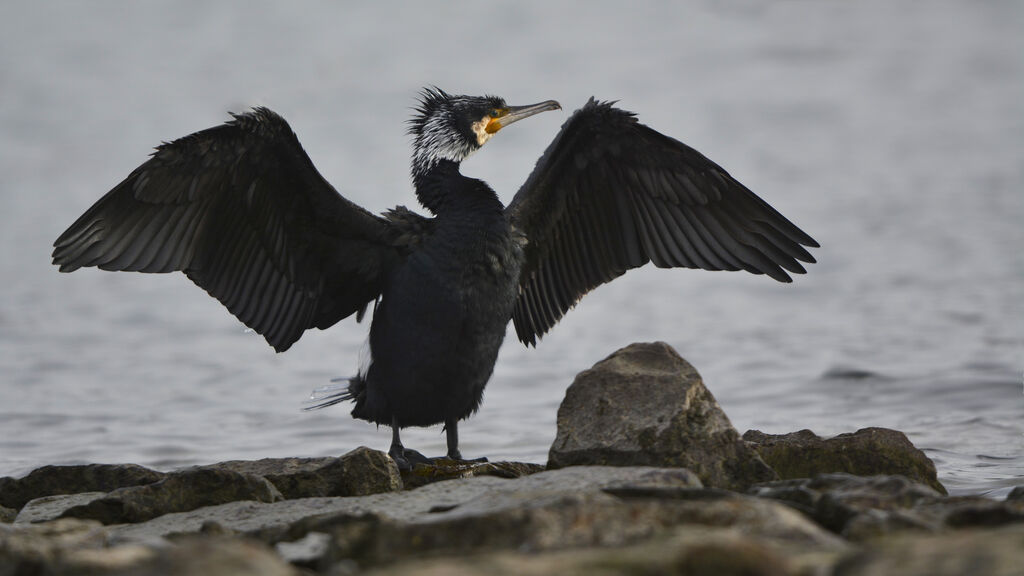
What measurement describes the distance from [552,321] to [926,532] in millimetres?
4476

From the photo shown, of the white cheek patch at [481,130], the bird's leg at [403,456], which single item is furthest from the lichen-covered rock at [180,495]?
the white cheek patch at [481,130]

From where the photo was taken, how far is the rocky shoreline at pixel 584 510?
10.0 ft

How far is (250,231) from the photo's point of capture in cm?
716

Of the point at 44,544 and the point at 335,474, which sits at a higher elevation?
the point at 335,474

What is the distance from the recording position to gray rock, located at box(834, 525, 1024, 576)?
2875 millimetres

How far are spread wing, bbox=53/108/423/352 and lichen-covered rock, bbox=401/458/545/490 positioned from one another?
4.41 feet

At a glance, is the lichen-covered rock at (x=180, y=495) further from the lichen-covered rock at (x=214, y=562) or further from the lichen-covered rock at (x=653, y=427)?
the lichen-covered rock at (x=214, y=562)

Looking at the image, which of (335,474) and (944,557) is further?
(335,474)

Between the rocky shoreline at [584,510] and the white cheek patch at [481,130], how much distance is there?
2228mm

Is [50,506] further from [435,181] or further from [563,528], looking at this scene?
[563,528]

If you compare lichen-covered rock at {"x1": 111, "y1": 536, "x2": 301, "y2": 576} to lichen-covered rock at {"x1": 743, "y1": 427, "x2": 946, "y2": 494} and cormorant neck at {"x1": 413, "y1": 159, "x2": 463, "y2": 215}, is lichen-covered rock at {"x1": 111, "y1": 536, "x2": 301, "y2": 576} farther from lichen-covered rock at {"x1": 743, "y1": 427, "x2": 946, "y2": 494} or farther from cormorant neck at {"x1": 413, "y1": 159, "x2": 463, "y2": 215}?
cormorant neck at {"x1": 413, "y1": 159, "x2": 463, "y2": 215}

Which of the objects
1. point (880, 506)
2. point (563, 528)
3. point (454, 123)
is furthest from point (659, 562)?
point (454, 123)

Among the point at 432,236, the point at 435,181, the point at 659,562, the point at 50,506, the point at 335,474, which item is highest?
the point at 435,181

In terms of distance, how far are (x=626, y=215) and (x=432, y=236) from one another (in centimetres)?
138
